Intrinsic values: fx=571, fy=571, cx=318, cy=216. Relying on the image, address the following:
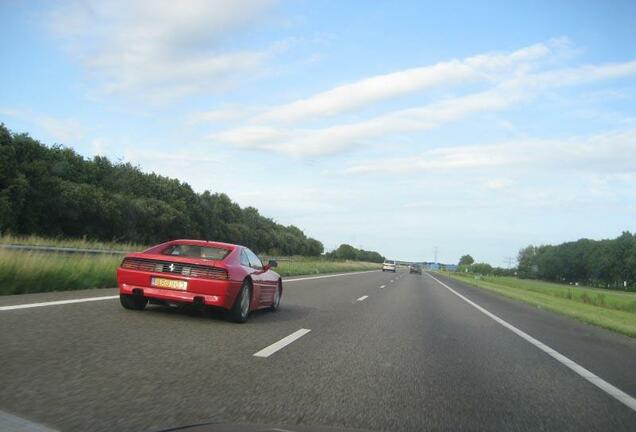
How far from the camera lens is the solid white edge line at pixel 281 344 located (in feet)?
22.6

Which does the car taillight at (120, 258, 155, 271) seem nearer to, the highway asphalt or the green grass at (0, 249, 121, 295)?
the highway asphalt

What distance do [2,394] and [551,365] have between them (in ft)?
21.2

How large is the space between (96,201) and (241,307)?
52355mm

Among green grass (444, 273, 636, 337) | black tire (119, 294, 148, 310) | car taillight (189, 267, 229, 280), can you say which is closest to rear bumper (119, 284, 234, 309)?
car taillight (189, 267, 229, 280)

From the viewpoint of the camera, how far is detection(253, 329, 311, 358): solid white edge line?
690cm

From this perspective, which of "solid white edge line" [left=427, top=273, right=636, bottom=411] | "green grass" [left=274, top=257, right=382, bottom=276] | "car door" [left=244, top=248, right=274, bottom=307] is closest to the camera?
"solid white edge line" [left=427, top=273, right=636, bottom=411]

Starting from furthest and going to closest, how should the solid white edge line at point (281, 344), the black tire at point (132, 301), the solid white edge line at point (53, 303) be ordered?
the black tire at point (132, 301)
the solid white edge line at point (53, 303)
the solid white edge line at point (281, 344)

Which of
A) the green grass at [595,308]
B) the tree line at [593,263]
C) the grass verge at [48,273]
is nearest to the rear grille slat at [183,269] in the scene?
the grass verge at [48,273]

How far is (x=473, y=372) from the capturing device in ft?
21.9

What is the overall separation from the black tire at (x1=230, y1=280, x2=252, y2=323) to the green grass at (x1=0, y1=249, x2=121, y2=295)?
17.0 feet

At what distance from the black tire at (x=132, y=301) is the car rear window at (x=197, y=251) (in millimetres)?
893

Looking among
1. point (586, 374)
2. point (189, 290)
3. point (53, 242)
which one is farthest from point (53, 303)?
point (53, 242)

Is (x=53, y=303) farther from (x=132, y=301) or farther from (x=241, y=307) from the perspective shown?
(x=241, y=307)

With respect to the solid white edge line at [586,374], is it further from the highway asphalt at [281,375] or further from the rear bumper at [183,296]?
the rear bumper at [183,296]
